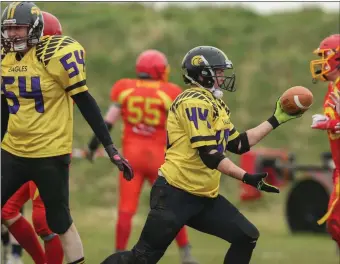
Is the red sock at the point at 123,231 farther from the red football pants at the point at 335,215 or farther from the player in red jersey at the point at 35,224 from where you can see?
the red football pants at the point at 335,215

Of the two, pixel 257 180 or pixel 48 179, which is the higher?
pixel 257 180

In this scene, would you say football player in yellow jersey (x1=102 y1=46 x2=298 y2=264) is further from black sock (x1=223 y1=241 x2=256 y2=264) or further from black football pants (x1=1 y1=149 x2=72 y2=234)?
black football pants (x1=1 y1=149 x2=72 y2=234)

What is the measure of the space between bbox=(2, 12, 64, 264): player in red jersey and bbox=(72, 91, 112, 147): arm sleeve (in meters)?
0.84

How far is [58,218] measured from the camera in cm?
705

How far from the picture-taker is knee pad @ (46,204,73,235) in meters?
7.05

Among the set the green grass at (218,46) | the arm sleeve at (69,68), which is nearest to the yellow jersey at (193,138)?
the arm sleeve at (69,68)

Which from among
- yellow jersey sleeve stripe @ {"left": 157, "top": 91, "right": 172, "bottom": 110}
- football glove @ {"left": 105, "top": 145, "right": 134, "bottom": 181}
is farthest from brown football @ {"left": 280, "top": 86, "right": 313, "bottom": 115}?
yellow jersey sleeve stripe @ {"left": 157, "top": 91, "right": 172, "bottom": 110}

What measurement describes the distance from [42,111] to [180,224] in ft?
3.70

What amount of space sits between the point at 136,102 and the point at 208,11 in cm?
1394

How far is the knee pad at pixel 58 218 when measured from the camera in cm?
705

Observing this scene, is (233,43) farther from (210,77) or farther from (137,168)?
(210,77)

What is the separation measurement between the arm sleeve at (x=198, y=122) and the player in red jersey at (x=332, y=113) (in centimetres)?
144

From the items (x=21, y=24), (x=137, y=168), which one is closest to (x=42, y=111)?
(x=21, y=24)

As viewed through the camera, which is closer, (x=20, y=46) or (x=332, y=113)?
(x=20, y=46)
